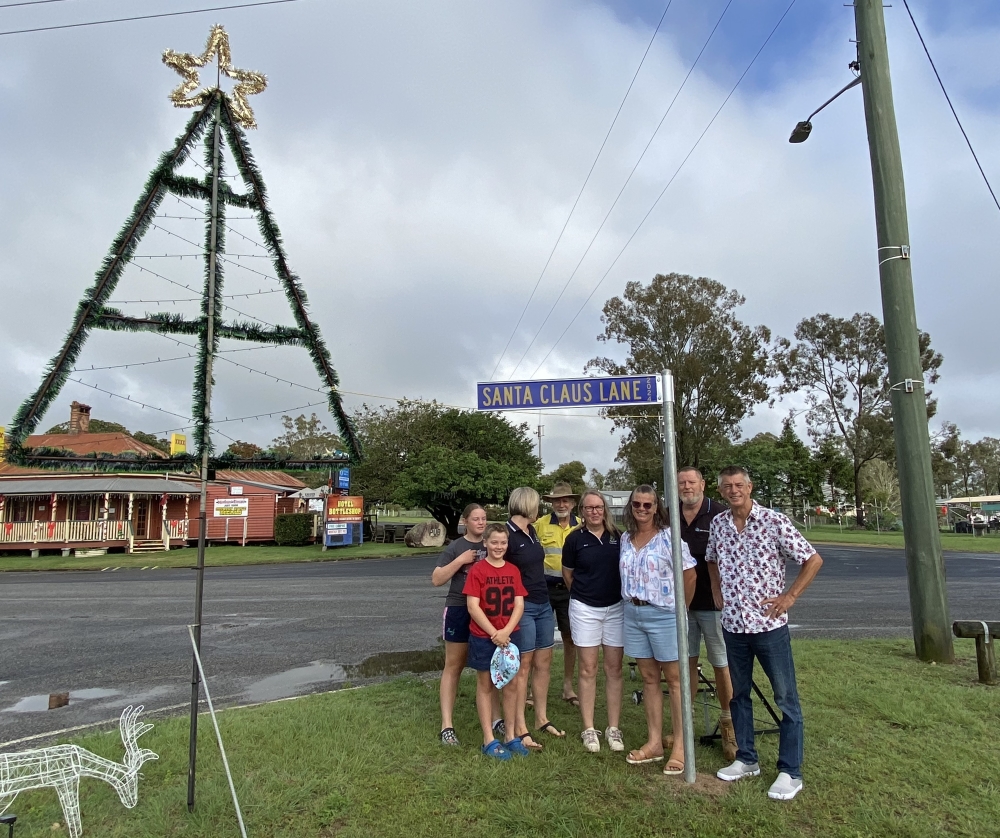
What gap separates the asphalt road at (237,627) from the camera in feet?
21.0

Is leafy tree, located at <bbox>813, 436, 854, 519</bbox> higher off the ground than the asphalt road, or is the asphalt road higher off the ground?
leafy tree, located at <bbox>813, 436, 854, 519</bbox>

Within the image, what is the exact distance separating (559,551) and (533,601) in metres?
0.80

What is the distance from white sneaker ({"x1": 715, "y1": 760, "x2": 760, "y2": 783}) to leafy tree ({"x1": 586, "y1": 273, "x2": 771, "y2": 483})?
32.4 metres

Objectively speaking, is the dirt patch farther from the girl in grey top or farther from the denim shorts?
the girl in grey top

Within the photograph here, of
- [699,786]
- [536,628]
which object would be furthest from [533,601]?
[699,786]

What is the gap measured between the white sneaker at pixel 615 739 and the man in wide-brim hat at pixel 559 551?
1.07m

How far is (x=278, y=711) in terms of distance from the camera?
512 cm

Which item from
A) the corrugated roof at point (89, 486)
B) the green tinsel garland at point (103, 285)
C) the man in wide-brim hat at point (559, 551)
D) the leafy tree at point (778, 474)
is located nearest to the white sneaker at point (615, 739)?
the man in wide-brim hat at point (559, 551)

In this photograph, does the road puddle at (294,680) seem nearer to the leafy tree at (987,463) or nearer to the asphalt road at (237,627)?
the asphalt road at (237,627)

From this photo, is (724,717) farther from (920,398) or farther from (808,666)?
(920,398)

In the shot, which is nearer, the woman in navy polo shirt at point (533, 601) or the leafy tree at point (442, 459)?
the woman in navy polo shirt at point (533, 601)

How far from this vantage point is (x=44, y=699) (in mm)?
6238

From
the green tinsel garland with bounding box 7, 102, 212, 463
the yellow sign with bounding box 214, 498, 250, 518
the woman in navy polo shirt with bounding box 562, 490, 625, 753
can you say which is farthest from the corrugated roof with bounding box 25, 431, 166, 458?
the yellow sign with bounding box 214, 498, 250, 518

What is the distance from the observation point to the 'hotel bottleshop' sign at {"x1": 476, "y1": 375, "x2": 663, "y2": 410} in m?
4.00
